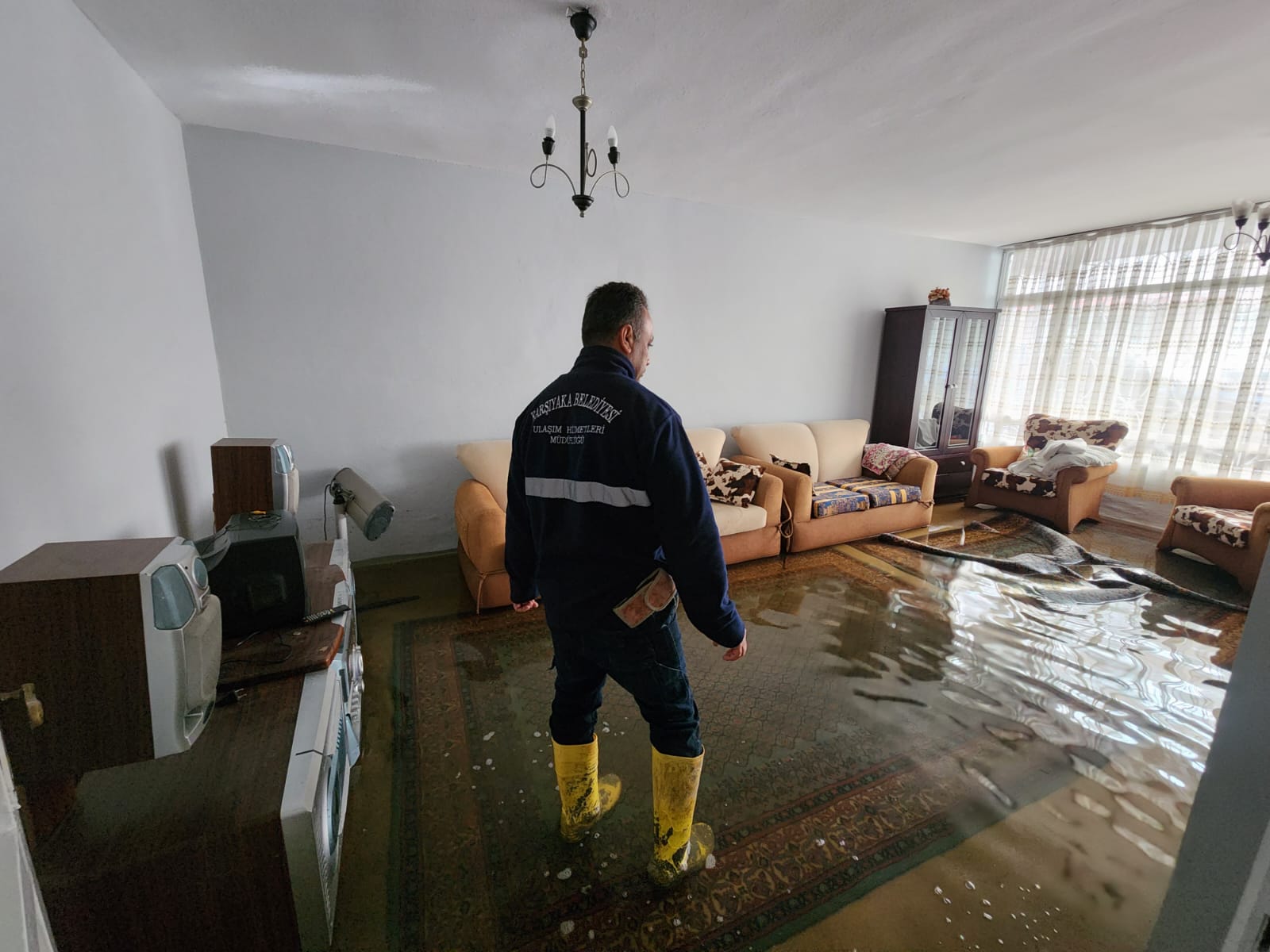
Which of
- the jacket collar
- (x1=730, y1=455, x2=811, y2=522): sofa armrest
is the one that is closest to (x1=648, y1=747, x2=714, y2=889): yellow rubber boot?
the jacket collar

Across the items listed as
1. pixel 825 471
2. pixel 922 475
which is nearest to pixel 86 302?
pixel 825 471

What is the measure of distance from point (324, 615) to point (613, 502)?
2.87 feet

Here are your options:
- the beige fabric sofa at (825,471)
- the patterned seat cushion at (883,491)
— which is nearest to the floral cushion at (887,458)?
the beige fabric sofa at (825,471)

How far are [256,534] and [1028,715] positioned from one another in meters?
2.60

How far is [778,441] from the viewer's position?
401cm

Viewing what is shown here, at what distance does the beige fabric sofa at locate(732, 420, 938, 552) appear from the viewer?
3.45m

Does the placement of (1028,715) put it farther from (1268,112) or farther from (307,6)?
(307,6)

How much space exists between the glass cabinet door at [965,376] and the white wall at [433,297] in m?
1.29

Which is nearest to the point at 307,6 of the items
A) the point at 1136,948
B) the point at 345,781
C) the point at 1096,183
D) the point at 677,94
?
the point at 677,94

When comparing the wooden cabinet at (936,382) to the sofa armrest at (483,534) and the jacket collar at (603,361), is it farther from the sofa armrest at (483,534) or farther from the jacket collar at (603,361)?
the jacket collar at (603,361)

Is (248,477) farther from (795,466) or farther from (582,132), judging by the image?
(795,466)

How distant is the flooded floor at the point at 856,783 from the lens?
1.24m

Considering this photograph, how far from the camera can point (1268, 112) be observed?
221 centimetres

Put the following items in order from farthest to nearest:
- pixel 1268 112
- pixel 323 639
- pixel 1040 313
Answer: pixel 1040 313
pixel 1268 112
pixel 323 639
